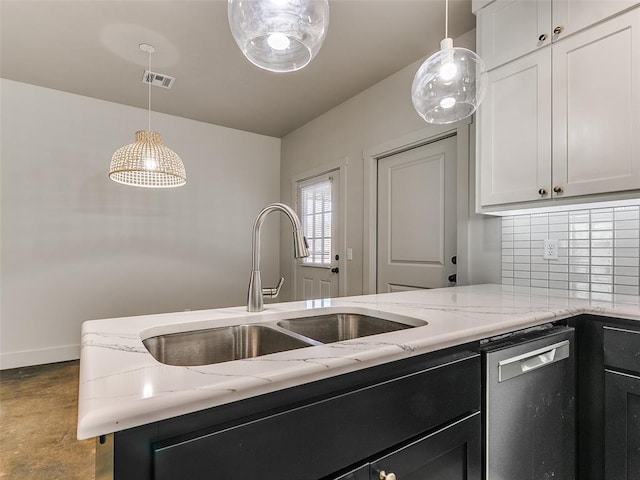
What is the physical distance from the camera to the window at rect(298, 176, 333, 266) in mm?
3770

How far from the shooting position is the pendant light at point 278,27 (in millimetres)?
990

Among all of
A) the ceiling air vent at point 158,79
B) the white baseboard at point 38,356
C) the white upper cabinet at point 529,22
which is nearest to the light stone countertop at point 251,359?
the white upper cabinet at point 529,22

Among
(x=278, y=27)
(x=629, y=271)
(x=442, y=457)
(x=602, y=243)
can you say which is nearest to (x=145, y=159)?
(x=278, y=27)

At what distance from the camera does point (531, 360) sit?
1.12 metres

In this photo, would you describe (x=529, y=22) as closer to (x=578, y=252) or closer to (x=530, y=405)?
(x=578, y=252)

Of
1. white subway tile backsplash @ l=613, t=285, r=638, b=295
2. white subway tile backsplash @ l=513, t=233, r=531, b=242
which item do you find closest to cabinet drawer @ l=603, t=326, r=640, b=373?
white subway tile backsplash @ l=613, t=285, r=638, b=295

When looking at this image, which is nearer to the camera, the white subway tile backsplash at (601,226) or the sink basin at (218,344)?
the sink basin at (218,344)

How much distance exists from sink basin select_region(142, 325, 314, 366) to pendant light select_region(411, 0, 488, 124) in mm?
1129

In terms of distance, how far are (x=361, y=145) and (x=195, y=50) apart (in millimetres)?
1576

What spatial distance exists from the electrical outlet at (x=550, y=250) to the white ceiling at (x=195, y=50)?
1.51 metres

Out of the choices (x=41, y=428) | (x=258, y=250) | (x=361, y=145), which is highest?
(x=361, y=145)

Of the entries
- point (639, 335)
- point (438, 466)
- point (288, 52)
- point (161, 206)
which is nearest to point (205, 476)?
point (438, 466)

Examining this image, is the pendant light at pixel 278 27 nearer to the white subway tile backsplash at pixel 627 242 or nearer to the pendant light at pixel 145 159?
the pendant light at pixel 145 159

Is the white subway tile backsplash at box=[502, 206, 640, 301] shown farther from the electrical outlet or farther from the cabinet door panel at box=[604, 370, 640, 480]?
the cabinet door panel at box=[604, 370, 640, 480]
